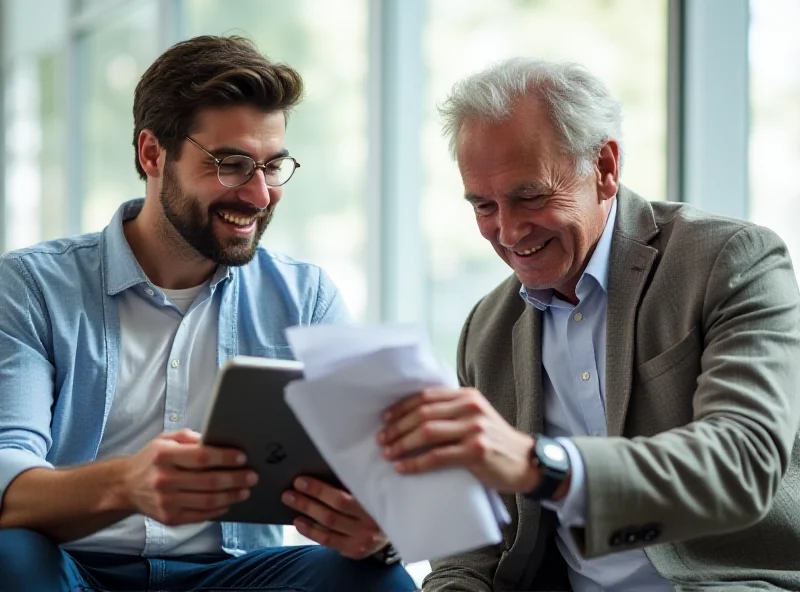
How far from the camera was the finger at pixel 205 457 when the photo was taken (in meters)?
1.47

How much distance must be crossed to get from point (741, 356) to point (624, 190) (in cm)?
50

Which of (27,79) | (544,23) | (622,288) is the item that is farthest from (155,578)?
(27,79)

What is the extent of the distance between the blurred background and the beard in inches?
18.9

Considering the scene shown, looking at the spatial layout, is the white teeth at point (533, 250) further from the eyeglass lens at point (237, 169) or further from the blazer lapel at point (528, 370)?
the eyeglass lens at point (237, 169)

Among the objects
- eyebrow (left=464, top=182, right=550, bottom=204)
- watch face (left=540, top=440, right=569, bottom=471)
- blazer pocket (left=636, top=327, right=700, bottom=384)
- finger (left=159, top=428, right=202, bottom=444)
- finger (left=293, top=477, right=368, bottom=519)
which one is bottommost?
finger (left=293, top=477, right=368, bottom=519)

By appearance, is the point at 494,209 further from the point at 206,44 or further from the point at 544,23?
the point at 544,23

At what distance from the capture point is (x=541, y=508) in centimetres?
181

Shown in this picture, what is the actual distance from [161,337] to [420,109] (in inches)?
89.5

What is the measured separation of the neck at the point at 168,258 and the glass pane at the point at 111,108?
394 cm

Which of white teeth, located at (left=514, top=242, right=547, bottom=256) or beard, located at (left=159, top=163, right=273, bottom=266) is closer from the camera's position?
white teeth, located at (left=514, top=242, right=547, bottom=256)

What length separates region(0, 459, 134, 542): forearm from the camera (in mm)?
1677

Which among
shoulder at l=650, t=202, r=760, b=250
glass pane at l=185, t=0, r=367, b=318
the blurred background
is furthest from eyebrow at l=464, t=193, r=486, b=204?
glass pane at l=185, t=0, r=367, b=318

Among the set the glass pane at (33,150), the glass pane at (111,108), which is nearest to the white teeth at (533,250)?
the glass pane at (111,108)

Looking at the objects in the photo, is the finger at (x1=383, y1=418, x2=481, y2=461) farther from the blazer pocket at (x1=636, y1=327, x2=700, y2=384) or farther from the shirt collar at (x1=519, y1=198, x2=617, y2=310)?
the shirt collar at (x1=519, y1=198, x2=617, y2=310)
